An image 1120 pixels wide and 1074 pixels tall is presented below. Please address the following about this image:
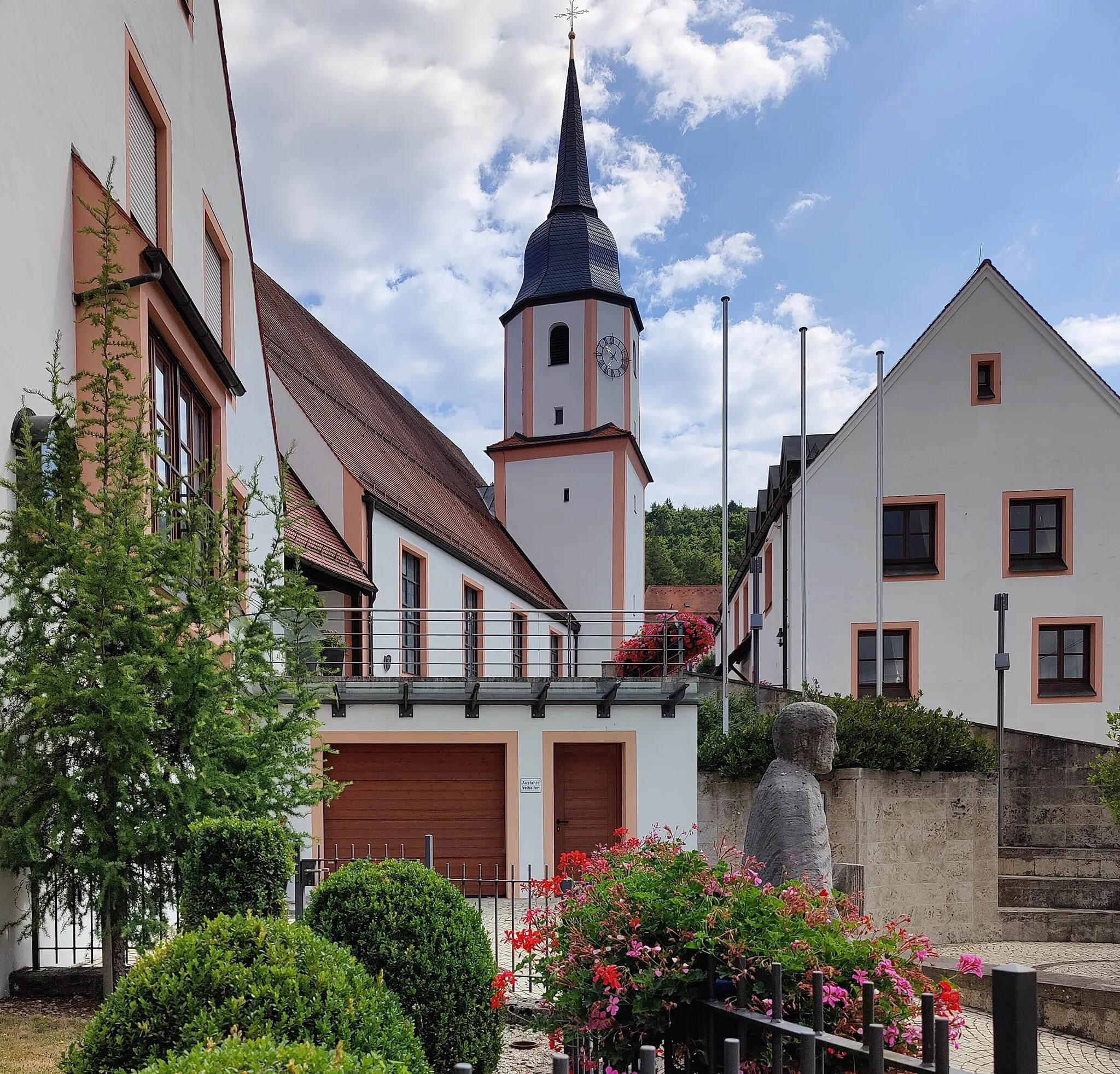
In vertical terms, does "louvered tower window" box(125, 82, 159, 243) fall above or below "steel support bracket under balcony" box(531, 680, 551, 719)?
above

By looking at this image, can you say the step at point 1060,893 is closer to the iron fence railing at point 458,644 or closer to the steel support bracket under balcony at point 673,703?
the steel support bracket under balcony at point 673,703

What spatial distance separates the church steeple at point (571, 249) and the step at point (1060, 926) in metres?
22.0

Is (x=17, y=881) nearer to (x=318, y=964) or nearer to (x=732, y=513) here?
(x=318, y=964)

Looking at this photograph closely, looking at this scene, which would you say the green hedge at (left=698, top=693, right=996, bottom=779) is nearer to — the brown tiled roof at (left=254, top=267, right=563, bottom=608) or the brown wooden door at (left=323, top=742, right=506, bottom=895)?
the brown wooden door at (left=323, top=742, right=506, bottom=895)

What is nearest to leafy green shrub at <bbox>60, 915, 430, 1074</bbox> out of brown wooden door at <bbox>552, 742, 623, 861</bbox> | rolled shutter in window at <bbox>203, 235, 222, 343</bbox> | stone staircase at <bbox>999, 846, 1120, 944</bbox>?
rolled shutter in window at <bbox>203, 235, 222, 343</bbox>

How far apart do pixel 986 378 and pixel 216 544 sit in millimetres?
17720

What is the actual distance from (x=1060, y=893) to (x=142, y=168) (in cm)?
1396

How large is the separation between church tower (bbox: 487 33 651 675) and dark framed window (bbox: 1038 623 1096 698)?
1163 cm

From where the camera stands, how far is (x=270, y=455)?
14109 millimetres

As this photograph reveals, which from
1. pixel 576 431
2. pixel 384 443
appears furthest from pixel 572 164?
pixel 384 443

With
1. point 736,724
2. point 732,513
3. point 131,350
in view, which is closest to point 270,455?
point 131,350

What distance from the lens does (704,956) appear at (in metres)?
4.11

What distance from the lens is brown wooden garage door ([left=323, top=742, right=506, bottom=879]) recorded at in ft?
49.3

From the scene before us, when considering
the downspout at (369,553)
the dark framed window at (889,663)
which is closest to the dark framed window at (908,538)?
the dark framed window at (889,663)
